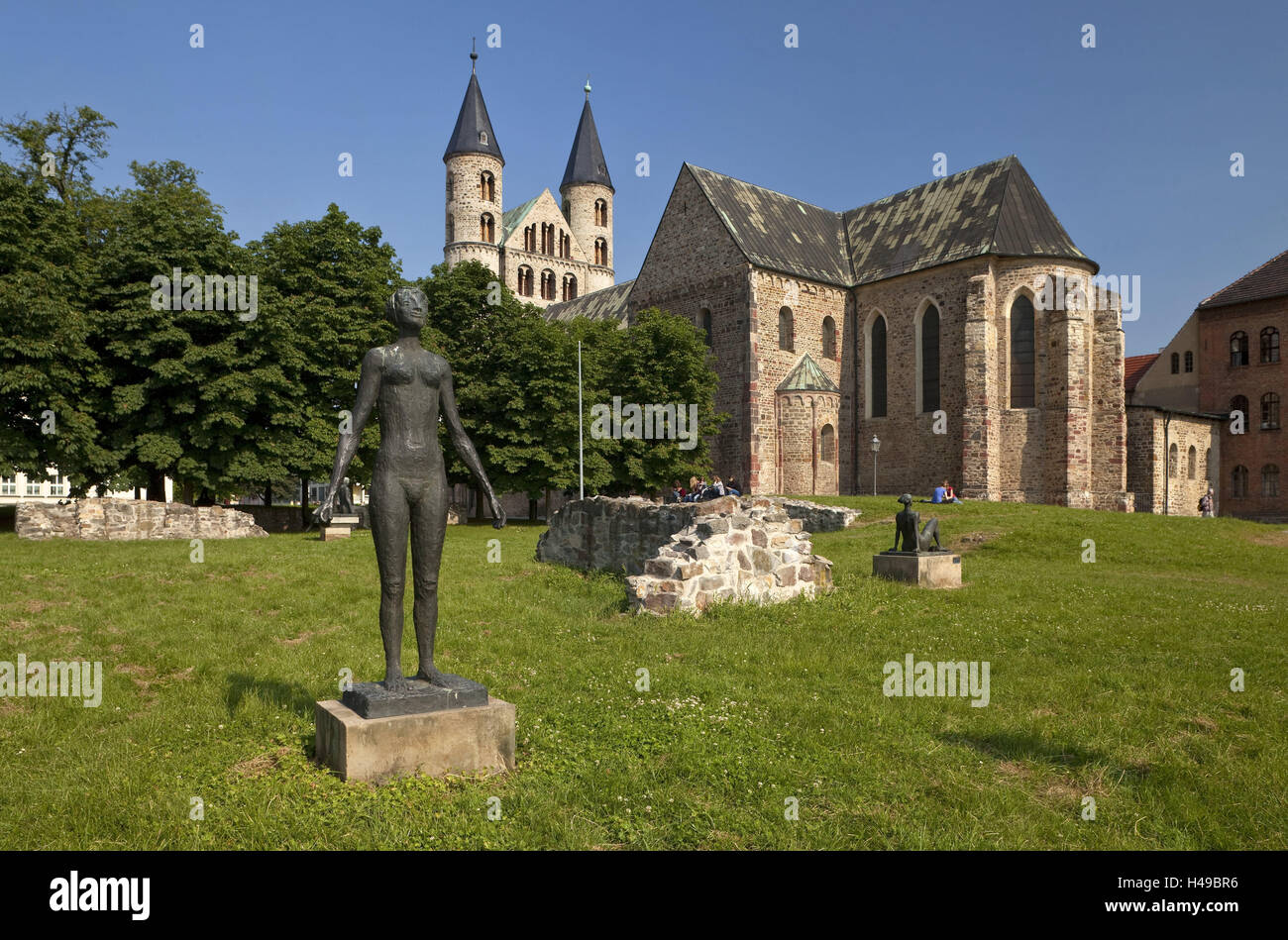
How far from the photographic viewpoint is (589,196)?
72625 mm

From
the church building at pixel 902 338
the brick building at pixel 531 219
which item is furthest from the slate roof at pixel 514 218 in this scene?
the church building at pixel 902 338

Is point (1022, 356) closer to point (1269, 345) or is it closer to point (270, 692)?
point (1269, 345)

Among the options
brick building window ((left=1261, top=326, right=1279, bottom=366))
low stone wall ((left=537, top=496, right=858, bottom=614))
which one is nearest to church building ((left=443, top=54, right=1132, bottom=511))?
brick building window ((left=1261, top=326, right=1279, bottom=366))

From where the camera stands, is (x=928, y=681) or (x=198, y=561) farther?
(x=198, y=561)

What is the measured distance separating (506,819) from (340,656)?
4.42 meters

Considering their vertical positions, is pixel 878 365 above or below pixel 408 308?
above

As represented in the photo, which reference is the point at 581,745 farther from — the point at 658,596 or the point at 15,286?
the point at 15,286

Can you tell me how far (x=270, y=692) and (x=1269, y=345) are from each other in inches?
2040

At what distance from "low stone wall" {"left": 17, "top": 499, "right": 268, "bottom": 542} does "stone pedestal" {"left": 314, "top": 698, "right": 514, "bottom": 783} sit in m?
17.6

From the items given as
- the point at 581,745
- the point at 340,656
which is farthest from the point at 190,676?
the point at 581,745

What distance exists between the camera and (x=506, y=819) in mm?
4531

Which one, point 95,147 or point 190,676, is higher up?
point 95,147

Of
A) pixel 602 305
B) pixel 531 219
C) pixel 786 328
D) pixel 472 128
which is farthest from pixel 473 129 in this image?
pixel 786 328

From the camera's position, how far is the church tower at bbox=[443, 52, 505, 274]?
199 feet
